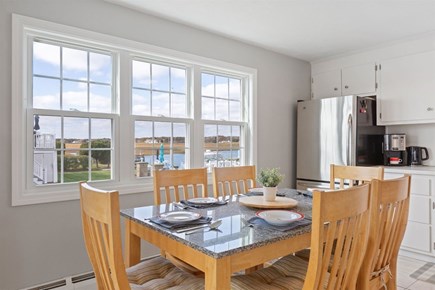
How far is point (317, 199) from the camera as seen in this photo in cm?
111

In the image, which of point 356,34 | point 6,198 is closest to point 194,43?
point 356,34

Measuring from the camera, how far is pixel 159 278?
154 cm

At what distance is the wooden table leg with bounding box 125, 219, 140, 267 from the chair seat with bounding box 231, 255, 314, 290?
57 centimetres

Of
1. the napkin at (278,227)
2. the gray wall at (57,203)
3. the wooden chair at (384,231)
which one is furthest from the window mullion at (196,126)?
the wooden chair at (384,231)

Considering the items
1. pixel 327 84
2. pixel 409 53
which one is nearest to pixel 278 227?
pixel 409 53

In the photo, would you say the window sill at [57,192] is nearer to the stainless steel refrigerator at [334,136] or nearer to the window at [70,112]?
the window at [70,112]

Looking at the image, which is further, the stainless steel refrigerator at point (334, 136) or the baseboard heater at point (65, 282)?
the stainless steel refrigerator at point (334, 136)

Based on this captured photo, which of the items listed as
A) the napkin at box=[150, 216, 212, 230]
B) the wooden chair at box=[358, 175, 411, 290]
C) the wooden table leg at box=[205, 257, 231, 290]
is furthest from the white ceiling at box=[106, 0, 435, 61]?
the wooden table leg at box=[205, 257, 231, 290]

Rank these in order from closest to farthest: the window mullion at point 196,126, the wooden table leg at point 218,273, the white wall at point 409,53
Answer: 1. the wooden table leg at point 218,273
2. the window mullion at point 196,126
3. the white wall at point 409,53

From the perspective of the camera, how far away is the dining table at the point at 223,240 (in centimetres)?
114

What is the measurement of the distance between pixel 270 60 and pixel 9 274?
11.3ft

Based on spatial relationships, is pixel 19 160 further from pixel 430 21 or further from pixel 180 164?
pixel 430 21

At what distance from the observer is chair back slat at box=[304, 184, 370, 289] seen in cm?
112

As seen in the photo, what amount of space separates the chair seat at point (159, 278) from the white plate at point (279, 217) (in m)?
0.45
